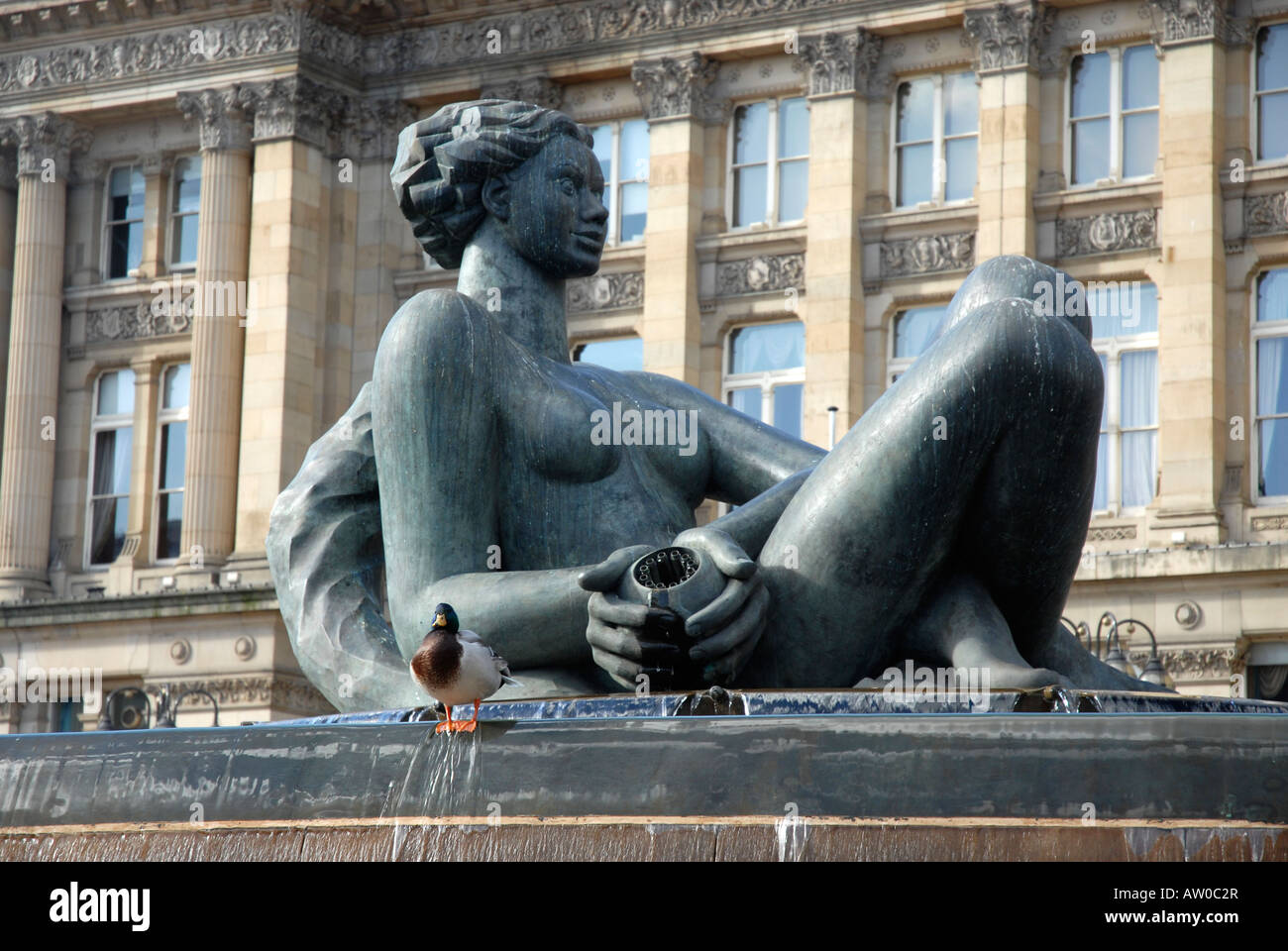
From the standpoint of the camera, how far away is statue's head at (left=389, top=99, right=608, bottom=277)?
6.95 metres

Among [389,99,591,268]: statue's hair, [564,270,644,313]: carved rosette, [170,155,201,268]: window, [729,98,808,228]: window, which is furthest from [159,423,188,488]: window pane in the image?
[389,99,591,268]: statue's hair

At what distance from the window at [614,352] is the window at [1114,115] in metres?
7.78

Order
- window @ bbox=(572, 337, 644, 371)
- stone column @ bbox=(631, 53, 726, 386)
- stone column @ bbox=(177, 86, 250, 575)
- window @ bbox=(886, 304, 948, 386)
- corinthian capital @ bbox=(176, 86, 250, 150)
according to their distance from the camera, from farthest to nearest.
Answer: corinthian capital @ bbox=(176, 86, 250, 150)
stone column @ bbox=(177, 86, 250, 575)
window @ bbox=(572, 337, 644, 371)
stone column @ bbox=(631, 53, 726, 386)
window @ bbox=(886, 304, 948, 386)

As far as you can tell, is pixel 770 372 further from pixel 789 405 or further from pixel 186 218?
pixel 186 218

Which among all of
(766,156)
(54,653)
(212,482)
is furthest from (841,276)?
(54,653)

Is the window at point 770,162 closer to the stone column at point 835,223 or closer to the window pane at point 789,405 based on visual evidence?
the stone column at point 835,223

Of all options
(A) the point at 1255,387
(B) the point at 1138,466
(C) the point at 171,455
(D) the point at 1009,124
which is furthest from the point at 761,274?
(C) the point at 171,455

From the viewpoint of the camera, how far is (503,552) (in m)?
6.56

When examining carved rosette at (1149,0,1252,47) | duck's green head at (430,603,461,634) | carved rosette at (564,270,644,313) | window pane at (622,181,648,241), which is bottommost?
duck's green head at (430,603,461,634)

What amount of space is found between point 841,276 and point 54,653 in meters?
14.5

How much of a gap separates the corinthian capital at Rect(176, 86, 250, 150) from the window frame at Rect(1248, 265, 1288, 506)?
57.5ft

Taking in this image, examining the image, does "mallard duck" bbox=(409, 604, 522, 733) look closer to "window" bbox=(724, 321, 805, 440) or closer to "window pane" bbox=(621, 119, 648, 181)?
"window" bbox=(724, 321, 805, 440)
